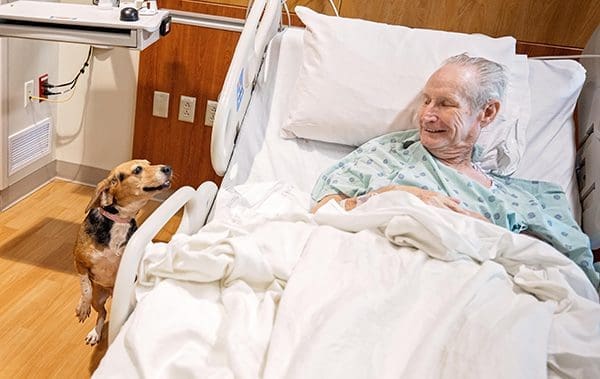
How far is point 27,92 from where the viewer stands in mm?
2357

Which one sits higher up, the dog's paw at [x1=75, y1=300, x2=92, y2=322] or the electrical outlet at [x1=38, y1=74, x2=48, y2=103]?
the electrical outlet at [x1=38, y1=74, x2=48, y2=103]

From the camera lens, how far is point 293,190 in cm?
158

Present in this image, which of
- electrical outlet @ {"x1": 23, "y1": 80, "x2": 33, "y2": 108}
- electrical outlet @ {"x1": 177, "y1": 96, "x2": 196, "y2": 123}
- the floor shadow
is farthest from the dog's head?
electrical outlet @ {"x1": 23, "y1": 80, "x2": 33, "y2": 108}

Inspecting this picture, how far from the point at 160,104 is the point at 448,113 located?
1.36 m

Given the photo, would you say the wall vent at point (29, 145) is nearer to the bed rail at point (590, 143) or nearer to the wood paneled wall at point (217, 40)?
the wood paneled wall at point (217, 40)

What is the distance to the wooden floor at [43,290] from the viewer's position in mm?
1696

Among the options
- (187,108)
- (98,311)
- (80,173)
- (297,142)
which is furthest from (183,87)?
(98,311)

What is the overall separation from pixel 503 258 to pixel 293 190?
0.60 metres

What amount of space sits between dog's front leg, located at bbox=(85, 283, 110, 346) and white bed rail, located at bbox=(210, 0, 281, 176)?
55cm

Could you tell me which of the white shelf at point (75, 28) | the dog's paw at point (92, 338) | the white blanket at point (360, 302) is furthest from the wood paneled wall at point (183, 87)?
the white blanket at point (360, 302)

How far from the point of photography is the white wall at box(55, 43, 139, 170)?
2473 millimetres

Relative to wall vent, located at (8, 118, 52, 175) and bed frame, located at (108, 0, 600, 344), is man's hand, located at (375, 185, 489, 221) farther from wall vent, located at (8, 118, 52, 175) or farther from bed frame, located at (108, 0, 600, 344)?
wall vent, located at (8, 118, 52, 175)

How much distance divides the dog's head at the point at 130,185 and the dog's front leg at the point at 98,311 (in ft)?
0.87

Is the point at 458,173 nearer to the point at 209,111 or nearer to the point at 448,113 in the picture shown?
the point at 448,113
